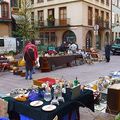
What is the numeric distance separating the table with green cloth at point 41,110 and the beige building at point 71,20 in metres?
24.9

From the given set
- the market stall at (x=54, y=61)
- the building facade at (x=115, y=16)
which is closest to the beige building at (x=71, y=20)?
the building facade at (x=115, y=16)

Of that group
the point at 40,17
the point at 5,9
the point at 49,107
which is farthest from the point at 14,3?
the point at 49,107

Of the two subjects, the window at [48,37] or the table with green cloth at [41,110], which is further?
the window at [48,37]

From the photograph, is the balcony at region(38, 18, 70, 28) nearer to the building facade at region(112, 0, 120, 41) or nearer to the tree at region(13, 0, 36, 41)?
the tree at region(13, 0, 36, 41)

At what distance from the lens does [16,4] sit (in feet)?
117

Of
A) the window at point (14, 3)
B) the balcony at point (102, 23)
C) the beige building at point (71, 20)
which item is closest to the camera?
the beige building at point (71, 20)

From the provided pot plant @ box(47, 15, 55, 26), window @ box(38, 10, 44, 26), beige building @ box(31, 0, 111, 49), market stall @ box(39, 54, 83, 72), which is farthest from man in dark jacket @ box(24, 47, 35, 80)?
window @ box(38, 10, 44, 26)

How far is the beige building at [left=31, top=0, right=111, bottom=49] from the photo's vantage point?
3247 cm

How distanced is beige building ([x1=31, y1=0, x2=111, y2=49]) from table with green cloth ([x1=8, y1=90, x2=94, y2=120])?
81.7ft

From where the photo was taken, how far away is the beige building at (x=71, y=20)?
1278 inches

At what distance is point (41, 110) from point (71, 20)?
28872mm

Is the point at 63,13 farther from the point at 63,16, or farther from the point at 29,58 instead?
the point at 29,58

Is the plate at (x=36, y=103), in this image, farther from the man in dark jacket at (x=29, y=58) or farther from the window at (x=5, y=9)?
the window at (x=5, y=9)

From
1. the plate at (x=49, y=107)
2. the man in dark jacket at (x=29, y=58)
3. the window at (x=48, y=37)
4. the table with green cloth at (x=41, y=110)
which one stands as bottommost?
the table with green cloth at (x=41, y=110)
